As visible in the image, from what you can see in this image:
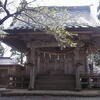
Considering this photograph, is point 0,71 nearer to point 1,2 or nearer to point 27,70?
point 27,70

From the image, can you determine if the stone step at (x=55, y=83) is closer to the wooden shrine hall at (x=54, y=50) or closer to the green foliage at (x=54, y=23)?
the wooden shrine hall at (x=54, y=50)

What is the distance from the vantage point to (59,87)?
983 centimetres

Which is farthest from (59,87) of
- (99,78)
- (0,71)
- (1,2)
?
(0,71)

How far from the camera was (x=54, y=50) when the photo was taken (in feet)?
42.3

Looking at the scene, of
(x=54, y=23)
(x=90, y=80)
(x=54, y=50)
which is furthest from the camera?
(x=54, y=50)

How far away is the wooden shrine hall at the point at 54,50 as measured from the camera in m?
8.96

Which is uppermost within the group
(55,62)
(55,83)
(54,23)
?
(54,23)

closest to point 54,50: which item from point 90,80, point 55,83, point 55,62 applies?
point 55,62

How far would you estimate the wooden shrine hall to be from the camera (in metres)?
8.96

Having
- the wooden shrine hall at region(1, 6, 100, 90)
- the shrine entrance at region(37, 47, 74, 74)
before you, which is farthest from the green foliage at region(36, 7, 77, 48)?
the shrine entrance at region(37, 47, 74, 74)

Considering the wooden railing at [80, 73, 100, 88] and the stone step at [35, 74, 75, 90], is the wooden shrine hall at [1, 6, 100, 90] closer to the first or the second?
the stone step at [35, 74, 75, 90]

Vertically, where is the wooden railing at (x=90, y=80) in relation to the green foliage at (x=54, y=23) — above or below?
below

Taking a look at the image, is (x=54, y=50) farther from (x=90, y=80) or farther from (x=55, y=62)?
(x=90, y=80)

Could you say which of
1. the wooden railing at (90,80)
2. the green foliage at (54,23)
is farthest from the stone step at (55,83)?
the green foliage at (54,23)
